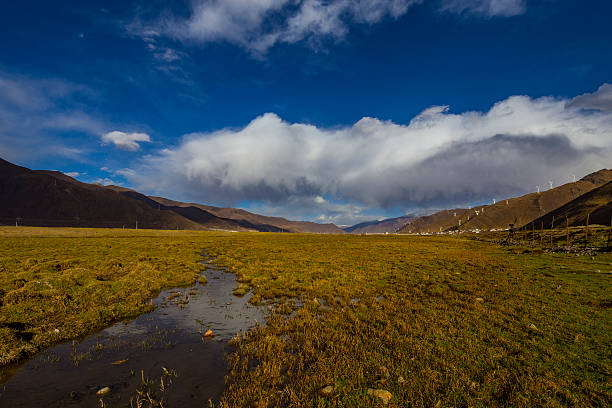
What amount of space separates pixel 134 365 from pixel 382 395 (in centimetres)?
888

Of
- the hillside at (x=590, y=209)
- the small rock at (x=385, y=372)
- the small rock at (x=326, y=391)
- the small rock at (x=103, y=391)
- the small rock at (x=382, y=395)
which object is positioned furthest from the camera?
the hillside at (x=590, y=209)

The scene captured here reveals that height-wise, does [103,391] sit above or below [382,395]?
below

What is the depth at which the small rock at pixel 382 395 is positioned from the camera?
22.2 feet

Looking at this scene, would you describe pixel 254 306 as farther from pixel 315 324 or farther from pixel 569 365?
pixel 569 365

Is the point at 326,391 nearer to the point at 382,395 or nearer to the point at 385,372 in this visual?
the point at 382,395

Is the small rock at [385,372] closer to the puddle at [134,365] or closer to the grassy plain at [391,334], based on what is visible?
the grassy plain at [391,334]

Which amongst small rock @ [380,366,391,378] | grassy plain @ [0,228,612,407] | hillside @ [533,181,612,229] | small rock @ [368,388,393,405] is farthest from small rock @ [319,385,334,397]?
hillside @ [533,181,612,229]

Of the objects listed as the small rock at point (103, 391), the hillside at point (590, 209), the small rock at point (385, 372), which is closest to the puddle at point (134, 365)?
the small rock at point (103, 391)

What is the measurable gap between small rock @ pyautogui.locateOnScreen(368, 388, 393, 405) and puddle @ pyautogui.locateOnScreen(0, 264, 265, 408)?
4668 millimetres

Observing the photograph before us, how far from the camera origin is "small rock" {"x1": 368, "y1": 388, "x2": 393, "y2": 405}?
677 cm

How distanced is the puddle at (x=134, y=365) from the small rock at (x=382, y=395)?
4.67m

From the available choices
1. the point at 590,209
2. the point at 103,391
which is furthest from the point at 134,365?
the point at 590,209

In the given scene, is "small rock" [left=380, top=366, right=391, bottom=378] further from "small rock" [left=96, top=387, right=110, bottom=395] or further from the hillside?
the hillside

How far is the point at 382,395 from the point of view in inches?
271
